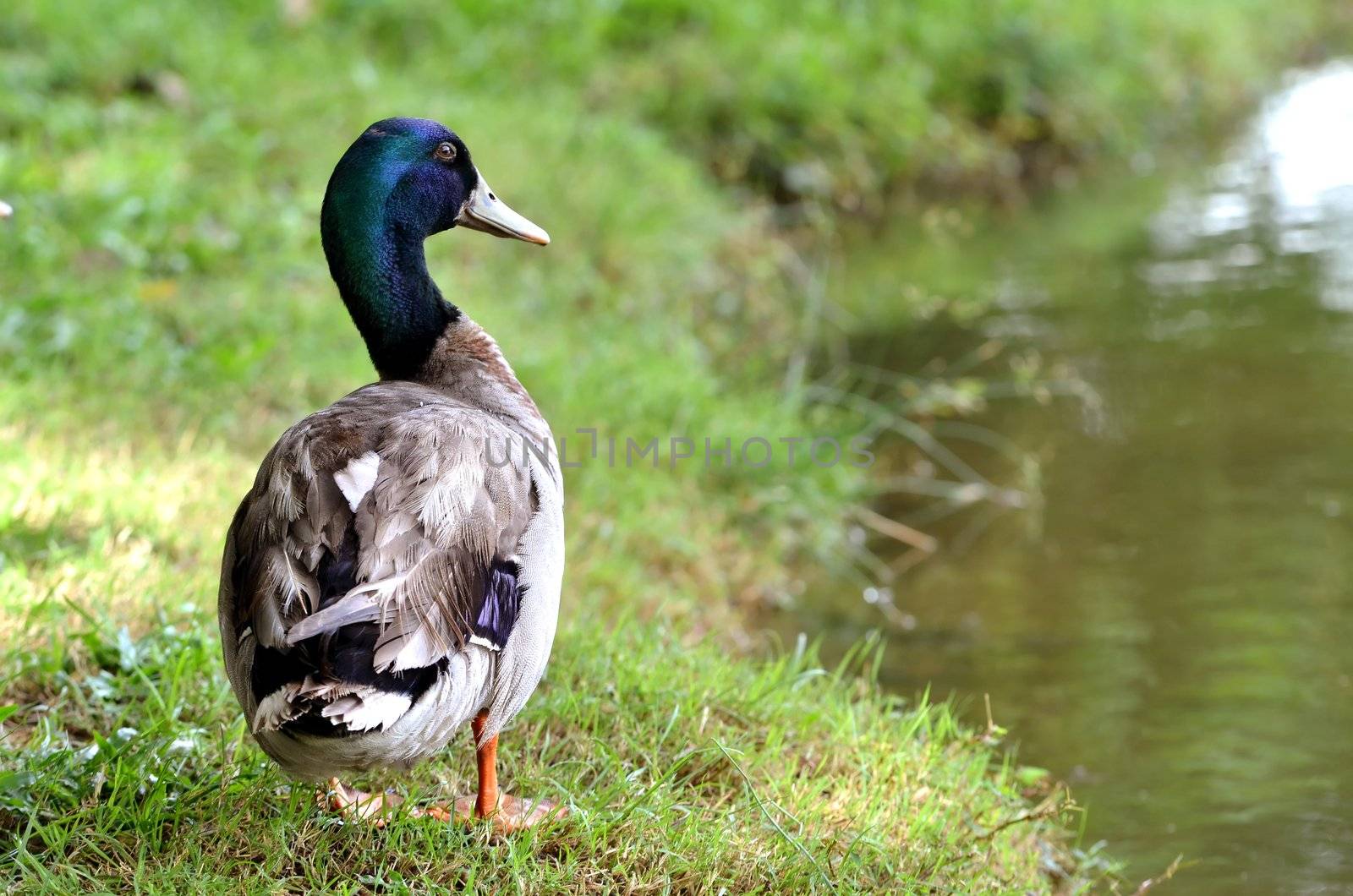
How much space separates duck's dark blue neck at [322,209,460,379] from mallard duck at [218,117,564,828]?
1.5 inches

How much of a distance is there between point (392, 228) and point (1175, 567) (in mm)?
3101

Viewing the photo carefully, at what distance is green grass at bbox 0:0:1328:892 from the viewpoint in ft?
9.14

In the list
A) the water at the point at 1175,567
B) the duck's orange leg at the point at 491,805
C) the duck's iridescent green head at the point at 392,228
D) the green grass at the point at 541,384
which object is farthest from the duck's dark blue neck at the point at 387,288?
the water at the point at 1175,567

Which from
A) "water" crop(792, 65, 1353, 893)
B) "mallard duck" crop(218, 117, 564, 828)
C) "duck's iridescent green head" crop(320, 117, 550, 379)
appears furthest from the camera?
"water" crop(792, 65, 1353, 893)

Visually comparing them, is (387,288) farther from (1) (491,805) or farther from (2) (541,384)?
(2) (541,384)

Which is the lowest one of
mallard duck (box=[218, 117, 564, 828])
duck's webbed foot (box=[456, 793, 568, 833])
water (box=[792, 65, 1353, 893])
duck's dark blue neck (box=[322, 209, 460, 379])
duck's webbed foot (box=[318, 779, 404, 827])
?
water (box=[792, 65, 1353, 893])

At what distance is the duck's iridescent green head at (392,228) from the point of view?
3207 millimetres

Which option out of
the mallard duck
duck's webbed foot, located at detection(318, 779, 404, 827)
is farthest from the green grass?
the mallard duck

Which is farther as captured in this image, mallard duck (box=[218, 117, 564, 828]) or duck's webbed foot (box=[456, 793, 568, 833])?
duck's webbed foot (box=[456, 793, 568, 833])

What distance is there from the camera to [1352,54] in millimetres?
16797

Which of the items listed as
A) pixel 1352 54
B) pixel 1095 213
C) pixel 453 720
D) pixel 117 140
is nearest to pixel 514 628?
pixel 453 720

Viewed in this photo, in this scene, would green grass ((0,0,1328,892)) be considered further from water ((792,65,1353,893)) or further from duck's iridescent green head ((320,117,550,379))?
duck's iridescent green head ((320,117,550,379))

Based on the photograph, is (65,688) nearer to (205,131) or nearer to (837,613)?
(837,613)

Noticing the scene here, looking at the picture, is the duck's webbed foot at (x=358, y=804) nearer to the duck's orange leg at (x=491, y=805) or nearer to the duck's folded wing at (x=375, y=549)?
the duck's orange leg at (x=491, y=805)
